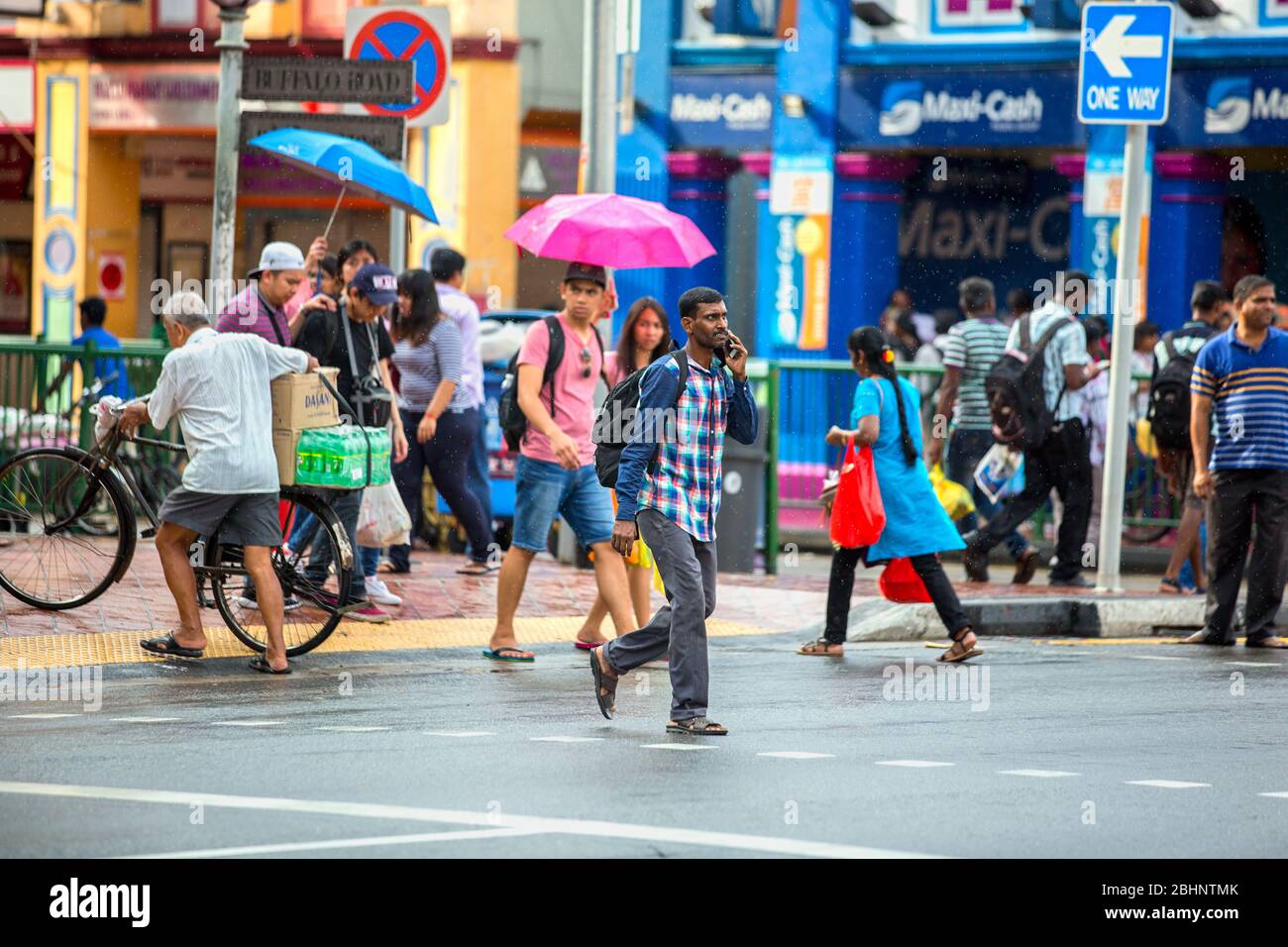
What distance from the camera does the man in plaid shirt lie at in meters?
8.35

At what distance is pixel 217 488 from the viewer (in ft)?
31.7

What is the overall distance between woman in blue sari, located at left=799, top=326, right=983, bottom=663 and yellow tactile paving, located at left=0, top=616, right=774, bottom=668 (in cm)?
80

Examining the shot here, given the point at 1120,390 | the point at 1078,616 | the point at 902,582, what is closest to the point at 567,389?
the point at 902,582

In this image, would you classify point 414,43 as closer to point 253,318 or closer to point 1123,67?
point 253,318

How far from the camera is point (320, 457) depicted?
33.8ft

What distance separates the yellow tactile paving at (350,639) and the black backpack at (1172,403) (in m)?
3.29

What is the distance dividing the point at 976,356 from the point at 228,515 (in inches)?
265

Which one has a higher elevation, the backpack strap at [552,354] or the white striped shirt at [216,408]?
the backpack strap at [552,354]

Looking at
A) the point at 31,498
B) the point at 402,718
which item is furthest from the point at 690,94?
the point at 402,718

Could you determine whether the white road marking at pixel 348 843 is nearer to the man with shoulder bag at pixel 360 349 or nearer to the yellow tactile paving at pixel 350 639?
the yellow tactile paving at pixel 350 639

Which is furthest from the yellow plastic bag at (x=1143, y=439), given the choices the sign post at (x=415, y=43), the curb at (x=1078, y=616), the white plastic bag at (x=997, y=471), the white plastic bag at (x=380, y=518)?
the white plastic bag at (x=380, y=518)

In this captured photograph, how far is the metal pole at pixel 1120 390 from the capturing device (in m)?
13.5

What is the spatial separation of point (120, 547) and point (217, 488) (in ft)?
3.94

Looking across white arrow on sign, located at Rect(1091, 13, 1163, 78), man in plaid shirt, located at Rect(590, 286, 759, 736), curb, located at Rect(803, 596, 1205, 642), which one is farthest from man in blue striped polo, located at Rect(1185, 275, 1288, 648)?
man in plaid shirt, located at Rect(590, 286, 759, 736)
